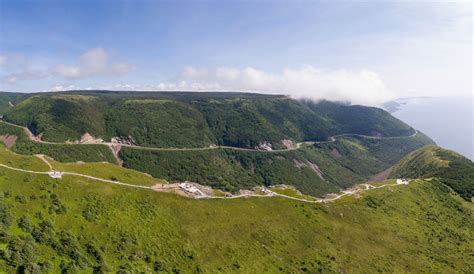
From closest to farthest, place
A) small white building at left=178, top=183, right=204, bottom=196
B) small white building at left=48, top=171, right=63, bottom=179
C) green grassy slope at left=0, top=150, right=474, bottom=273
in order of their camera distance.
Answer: green grassy slope at left=0, top=150, right=474, bottom=273 → small white building at left=48, top=171, right=63, bottom=179 → small white building at left=178, top=183, right=204, bottom=196

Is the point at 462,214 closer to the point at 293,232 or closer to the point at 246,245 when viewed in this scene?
the point at 293,232

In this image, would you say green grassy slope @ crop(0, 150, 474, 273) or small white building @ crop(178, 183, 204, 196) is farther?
small white building @ crop(178, 183, 204, 196)

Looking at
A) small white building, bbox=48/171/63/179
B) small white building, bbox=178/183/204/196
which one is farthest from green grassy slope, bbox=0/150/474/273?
small white building, bbox=178/183/204/196

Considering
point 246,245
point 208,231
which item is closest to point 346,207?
point 246,245

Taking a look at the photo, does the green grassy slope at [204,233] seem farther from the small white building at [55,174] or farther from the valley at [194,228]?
the small white building at [55,174]

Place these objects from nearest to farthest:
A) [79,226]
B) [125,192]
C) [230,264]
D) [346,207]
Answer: [79,226]
[230,264]
[125,192]
[346,207]

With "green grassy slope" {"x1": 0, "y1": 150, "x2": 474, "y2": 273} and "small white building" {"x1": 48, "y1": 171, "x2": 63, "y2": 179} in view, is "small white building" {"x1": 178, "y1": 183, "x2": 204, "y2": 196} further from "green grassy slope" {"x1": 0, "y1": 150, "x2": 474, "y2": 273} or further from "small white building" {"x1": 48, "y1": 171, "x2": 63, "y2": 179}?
"small white building" {"x1": 48, "y1": 171, "x2": 63, "y2": 179}

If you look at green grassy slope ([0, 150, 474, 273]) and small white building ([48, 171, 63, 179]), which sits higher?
small white building ([48, 171, 63, 179])

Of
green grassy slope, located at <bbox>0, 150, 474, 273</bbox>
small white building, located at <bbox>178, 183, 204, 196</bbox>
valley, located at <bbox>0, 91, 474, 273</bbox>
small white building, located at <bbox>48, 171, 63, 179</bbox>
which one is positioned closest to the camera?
green grassy slope, located at <bbox>0, 150, 474, 273</bbox>

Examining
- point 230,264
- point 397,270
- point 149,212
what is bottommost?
point 397,270
